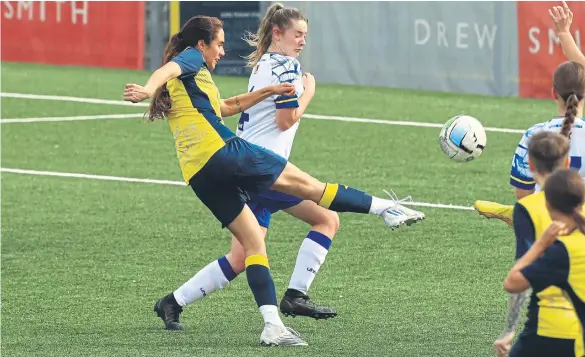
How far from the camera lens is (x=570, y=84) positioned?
7.07 meters

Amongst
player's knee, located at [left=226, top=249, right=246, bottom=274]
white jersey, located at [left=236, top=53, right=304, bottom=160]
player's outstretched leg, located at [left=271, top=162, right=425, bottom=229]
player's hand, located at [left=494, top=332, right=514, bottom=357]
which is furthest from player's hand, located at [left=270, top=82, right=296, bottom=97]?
player's hand, located at [left=494, top=332, right=514, bottom=357]

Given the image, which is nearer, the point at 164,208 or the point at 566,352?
the point at 566,352

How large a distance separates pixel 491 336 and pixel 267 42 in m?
2.36

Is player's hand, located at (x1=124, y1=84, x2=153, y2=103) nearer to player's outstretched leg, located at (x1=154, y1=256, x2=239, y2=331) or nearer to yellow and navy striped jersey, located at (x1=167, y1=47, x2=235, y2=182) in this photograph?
yellow and navy striped jersey, located at (x1=167, y1=47, x2=235, y2=182)

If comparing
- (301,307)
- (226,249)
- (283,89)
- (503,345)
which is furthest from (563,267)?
(226,249)

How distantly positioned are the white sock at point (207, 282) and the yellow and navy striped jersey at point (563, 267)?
3.38 metres

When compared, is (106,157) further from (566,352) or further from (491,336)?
(566,352)

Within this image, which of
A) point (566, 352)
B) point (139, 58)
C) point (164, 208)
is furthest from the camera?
point (139, 58)

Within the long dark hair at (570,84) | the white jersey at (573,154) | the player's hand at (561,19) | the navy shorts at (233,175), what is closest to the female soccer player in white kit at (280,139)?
the navy shorts at (233,175)

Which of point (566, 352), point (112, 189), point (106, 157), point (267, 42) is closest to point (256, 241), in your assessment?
point (267, 42)

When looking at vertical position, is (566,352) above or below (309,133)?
above

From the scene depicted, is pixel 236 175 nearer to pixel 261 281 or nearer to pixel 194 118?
pixel 194 118

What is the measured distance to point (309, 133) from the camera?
18.3m

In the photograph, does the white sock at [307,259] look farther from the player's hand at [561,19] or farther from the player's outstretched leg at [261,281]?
the player's hand at [561,19]
